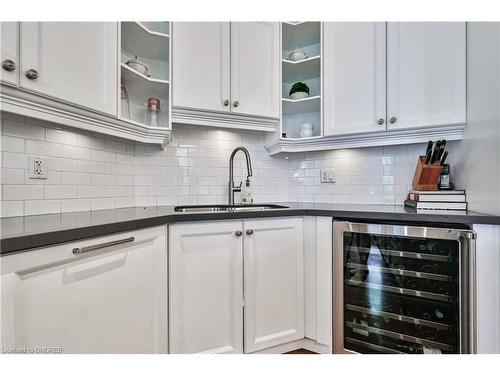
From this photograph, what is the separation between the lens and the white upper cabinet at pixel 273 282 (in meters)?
1.51

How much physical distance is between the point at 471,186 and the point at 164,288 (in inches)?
69.1

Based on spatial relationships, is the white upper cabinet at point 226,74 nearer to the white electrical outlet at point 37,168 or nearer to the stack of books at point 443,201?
the white electrical outlet at point 37,168

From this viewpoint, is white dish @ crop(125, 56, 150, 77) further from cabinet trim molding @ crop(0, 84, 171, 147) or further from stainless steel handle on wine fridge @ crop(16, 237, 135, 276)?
stainless steel handle on wine fridge @ crop(16, 237, 135, 276)

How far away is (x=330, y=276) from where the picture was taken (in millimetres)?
1553

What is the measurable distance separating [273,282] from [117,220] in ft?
3.08

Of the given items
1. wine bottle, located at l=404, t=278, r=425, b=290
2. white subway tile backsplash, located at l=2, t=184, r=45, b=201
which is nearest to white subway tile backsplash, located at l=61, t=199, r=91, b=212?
white subway tile backsplash, located at l=2, t=184, r=45, b=201

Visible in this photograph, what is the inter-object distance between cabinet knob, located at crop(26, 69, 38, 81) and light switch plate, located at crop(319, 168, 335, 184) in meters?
1.89

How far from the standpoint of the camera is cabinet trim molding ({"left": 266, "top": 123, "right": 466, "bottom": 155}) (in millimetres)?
1611

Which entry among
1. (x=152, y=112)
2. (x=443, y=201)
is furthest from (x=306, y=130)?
(x=152, y=112)

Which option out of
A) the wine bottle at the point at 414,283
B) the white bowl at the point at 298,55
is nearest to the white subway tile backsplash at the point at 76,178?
the white bowl at the point at 298,55

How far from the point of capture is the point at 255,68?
1887 millimetres

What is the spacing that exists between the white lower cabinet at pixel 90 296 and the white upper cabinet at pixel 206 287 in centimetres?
7
